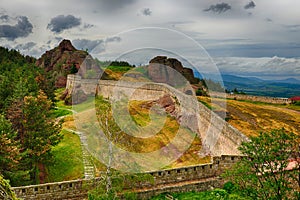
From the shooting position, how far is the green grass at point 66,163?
28802 mm

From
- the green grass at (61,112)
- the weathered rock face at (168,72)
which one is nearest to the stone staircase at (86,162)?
the green grass at (61,112)

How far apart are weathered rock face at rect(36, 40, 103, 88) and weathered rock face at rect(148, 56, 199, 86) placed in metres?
12.0

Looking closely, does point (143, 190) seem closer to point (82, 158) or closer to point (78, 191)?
point (78, 191)

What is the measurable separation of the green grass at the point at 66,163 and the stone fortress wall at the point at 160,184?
694 cm

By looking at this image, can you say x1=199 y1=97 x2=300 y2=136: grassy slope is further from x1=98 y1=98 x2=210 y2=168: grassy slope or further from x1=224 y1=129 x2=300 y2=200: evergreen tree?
x1=224 y1=129 x2=300 y2=200: evergreen tree

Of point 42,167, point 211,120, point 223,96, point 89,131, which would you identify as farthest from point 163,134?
point 223,96

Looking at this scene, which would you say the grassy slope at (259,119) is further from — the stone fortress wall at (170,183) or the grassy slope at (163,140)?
the stone fortress wall at (170,183)

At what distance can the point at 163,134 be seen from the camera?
3488cm

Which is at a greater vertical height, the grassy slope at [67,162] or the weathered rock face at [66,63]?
the weathered rock face at [66,63]

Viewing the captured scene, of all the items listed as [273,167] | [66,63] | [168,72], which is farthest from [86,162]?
[66,63]

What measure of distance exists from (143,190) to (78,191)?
3877mm

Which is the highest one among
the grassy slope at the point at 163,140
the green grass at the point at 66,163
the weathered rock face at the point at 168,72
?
the weathered rock face at the point at 168,72

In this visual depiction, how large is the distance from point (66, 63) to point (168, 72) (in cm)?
3585

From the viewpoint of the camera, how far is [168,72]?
233 feet
